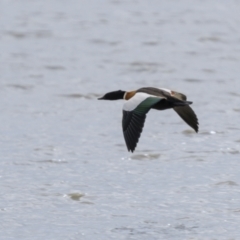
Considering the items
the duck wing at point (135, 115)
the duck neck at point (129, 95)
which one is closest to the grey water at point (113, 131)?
the duck wing at point (135, 115)

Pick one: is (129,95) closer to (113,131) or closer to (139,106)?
(139,106)

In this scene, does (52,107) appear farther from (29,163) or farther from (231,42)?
(231,42)

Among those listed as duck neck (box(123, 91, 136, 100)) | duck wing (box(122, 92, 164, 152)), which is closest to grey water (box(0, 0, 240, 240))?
duck wing (box(122, 92, 164, 152))

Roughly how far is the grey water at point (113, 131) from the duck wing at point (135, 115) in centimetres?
66

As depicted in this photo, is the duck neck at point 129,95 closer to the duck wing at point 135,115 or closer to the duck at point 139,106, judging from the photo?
the duck at point 139,106

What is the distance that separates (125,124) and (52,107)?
13.4ft

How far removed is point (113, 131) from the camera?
38.1ft

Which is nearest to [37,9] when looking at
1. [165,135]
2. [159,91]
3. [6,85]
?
[6,85]

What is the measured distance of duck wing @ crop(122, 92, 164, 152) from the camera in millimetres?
8656

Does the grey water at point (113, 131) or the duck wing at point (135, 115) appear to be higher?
the duck wing at point (135, 115)

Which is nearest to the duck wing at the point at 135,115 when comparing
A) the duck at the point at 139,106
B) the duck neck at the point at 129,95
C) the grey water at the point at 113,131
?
the duck at the point at 139,106

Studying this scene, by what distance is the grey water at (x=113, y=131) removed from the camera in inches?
339

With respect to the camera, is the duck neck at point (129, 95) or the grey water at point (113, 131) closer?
the grey water at point (113, 131)

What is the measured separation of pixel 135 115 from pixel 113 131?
2842 millimetres
